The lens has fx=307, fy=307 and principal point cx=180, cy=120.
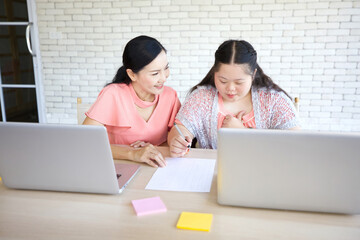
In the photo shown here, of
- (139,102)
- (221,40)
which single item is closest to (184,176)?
(139,102)

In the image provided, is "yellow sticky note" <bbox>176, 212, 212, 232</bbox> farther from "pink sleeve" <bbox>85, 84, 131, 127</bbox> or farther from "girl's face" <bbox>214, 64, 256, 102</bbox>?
"pink sleeve" <bbox>85, 84, 131, 127</bbox>

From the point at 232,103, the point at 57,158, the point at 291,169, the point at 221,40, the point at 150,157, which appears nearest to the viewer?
the point at 291,169

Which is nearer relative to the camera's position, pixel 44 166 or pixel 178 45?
pixel 44 166

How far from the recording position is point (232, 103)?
1637 mm

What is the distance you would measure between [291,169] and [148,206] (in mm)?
430

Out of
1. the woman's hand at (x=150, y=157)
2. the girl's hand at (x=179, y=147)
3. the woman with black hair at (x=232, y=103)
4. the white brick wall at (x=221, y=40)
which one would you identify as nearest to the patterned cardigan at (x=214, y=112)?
the woman with black hair at (x=232, y=103)

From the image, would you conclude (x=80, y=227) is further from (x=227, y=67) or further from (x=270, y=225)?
(x=227, y=67)

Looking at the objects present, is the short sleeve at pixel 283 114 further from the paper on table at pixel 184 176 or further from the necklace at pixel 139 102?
the necklace at pixel 139 102

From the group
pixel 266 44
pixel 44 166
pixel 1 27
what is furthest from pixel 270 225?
pixel 1 27

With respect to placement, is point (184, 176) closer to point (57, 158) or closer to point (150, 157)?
point (150, 157)

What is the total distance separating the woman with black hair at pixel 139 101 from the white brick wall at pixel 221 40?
185 cm

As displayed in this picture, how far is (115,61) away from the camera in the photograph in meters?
3.65

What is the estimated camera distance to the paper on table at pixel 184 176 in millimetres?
1069

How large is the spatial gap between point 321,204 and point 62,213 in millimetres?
749
